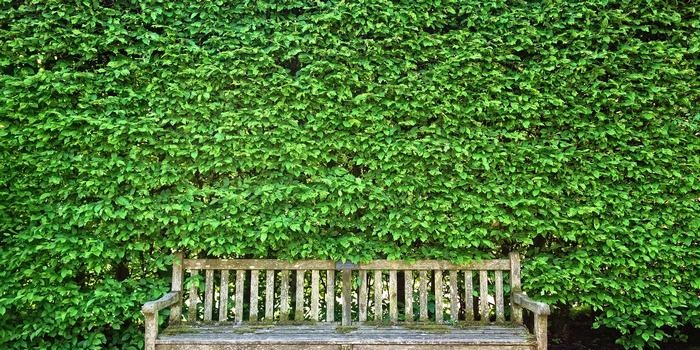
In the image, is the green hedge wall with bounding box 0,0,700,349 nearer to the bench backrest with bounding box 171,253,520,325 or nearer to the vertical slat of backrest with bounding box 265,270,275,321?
the bench backrest with bounding box 171,253,520,325

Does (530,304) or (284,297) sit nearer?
(530,304)

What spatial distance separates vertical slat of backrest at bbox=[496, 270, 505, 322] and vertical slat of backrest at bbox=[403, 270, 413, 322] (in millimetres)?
715

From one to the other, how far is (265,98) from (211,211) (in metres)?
1.04

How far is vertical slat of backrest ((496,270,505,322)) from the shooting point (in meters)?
3.58

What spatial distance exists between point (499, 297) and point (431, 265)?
0.62 metres

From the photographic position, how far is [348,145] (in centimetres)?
353

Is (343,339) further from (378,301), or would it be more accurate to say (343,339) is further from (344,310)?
(378,301)

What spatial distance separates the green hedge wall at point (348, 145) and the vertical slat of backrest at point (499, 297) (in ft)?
0.65

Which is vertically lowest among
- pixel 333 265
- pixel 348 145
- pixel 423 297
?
pixel 423 297

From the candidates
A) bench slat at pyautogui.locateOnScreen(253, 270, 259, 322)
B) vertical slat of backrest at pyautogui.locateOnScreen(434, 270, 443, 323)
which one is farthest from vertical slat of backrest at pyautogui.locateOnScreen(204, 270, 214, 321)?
vertical slat of backrest at pyautogui.locateOnScreen(434, 270, 443, 323)

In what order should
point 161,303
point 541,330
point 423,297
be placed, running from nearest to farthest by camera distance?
point 541,330 < point 161,303 < point 423,297

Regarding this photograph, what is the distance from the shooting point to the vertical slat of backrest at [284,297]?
3.61 meters

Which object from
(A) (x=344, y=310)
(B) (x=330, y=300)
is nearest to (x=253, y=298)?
(B) (x=330, y=300)

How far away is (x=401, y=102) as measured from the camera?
3.60m
